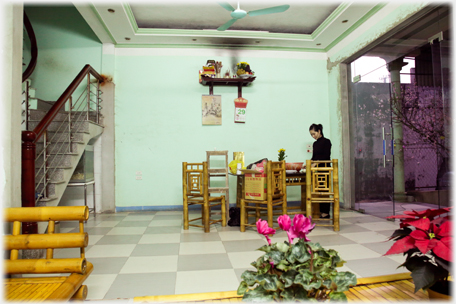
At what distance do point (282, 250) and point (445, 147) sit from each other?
147 inches

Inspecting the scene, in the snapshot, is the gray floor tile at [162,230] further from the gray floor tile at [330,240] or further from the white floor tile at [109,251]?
the gray floor tile at [330,240]

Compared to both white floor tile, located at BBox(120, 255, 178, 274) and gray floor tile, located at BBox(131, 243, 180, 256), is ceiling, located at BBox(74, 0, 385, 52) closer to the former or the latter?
gray floor tile, located at BBox(131, 243, 180, 256)

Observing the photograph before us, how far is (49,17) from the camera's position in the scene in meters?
5.62

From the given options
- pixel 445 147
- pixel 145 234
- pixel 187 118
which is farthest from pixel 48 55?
pixel 445 147

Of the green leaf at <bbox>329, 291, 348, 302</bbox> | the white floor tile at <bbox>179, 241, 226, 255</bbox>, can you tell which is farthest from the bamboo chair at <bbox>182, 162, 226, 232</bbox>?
the green leaf at <bbox>329, 291, 348, 302</bbox>

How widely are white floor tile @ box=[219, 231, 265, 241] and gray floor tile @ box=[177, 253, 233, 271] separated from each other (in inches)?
24.4

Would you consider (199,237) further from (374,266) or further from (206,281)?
(374,266)

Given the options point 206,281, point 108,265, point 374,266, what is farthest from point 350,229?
point 108,265

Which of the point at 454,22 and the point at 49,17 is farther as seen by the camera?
the point at 49,17

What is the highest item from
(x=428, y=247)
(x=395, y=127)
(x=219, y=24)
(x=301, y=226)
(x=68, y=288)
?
(x=219, y=24)

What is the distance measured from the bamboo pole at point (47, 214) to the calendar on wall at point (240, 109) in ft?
13.7

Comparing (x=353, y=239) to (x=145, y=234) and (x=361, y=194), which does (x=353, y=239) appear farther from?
(x=145, y=234)

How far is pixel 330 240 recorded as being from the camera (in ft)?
10.9

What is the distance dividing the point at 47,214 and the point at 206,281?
4.21 feet
